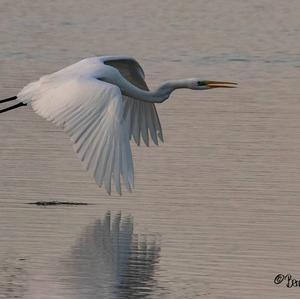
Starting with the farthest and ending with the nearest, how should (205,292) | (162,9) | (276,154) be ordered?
(162,9)
(276,154)
(205,292)

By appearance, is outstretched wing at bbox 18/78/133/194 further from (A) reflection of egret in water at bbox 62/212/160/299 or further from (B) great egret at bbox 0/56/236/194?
(A) reflection of egret in water at bbox 62/212/160/299

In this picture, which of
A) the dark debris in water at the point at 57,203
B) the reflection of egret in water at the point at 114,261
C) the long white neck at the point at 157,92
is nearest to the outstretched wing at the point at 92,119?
the reflection of egret in water at the point at 114,261

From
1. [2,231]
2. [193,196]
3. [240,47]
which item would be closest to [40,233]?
[2,231]

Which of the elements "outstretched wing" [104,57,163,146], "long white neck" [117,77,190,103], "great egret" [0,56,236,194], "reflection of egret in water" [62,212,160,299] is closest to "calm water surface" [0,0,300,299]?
"reflection of egret in water" [62,212,160,299]

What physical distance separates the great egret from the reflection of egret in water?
0.59 m

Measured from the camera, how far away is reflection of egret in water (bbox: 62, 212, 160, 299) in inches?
385

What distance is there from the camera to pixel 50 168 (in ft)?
46.8

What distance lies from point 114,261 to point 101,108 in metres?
1.23

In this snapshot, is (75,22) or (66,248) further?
(75,22)

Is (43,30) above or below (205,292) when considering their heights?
above

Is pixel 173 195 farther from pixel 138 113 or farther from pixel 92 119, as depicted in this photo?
pixel 92 119

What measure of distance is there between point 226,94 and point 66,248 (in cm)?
941

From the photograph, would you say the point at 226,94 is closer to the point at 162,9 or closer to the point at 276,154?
the point at 276,154

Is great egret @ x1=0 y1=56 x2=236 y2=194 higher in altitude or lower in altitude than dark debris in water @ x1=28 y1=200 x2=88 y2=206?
higher
